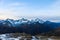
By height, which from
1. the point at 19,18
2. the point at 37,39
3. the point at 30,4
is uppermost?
the point at 30,4

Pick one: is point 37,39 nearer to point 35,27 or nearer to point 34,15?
point 35,27

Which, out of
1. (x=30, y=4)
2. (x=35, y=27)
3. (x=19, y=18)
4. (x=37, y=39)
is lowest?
(x=37, y=39)

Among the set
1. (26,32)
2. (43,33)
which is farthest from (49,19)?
(26,32)

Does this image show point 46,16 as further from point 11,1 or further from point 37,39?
point 11,1

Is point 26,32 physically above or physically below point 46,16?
below

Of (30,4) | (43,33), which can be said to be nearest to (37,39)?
(43,33)

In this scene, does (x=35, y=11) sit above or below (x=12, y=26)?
above

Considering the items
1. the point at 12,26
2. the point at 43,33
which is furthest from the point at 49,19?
the point at 12,26
